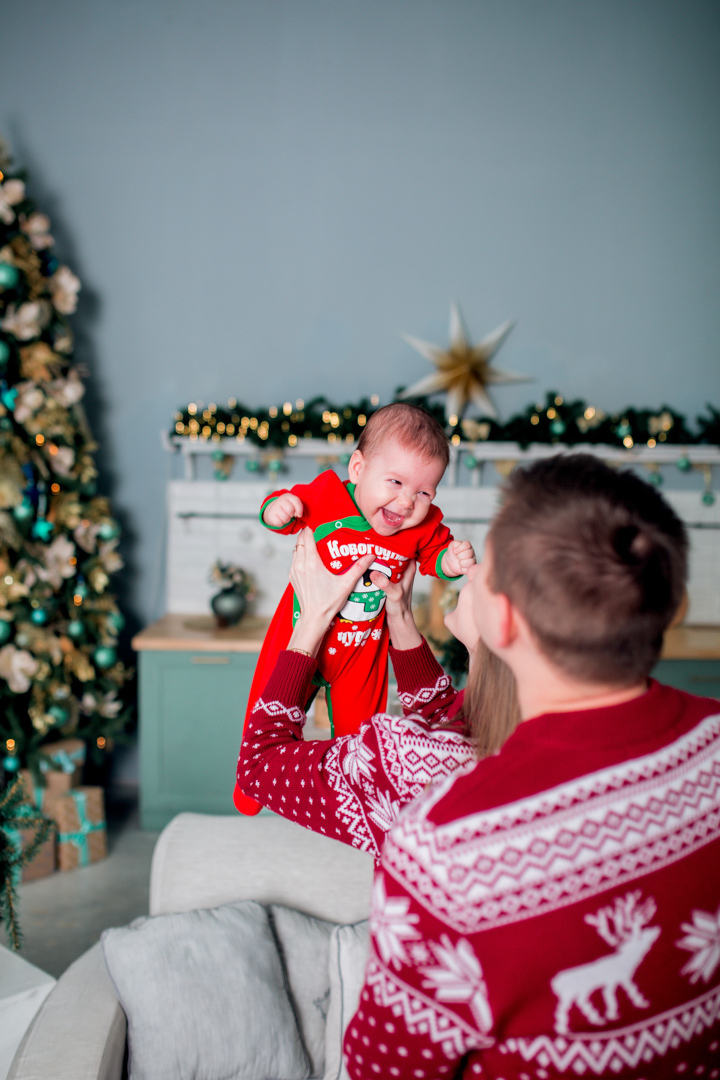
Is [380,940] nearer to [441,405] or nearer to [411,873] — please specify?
[411,873]

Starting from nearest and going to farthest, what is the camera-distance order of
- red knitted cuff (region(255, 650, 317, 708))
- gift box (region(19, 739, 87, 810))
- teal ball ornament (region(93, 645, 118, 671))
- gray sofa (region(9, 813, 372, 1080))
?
red knitted cuff (region(255, 650, 317, 708)) → gray sofa (region(9, 813, 372, 1080)) → gift box (region(19, 739, 87, 810)) → teal ball ornament (region(93, 645, 118, 671))

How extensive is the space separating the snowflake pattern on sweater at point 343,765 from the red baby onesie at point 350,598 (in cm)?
32

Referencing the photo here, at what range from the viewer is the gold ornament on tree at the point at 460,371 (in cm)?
356

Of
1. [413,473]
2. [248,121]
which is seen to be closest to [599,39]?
[248,121]

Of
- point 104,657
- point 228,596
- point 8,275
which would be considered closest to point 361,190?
point 8,275

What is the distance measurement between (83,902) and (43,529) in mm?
1451

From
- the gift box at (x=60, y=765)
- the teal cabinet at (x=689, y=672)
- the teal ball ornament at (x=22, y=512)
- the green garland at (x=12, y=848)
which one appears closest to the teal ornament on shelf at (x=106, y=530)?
the teal ball ornament at (x=22, y=512)

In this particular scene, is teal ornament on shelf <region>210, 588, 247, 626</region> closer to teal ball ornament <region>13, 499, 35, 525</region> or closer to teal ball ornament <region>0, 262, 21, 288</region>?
A: teal ball ornament <region>13, 499, 35, 525</region>

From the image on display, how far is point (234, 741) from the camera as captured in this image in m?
3.24

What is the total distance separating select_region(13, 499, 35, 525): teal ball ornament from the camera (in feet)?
9.16

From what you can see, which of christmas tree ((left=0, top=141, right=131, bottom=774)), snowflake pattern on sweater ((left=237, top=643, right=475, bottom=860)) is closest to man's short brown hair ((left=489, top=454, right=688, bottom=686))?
snowflake pattern on sweater ((left=237, top=643, right=475, bottom=860))

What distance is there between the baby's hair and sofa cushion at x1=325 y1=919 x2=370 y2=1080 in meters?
1.01

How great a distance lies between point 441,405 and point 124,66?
2.17 m

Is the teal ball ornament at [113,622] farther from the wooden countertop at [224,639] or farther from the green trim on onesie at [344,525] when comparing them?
the green trim on onesie at [344,525]
